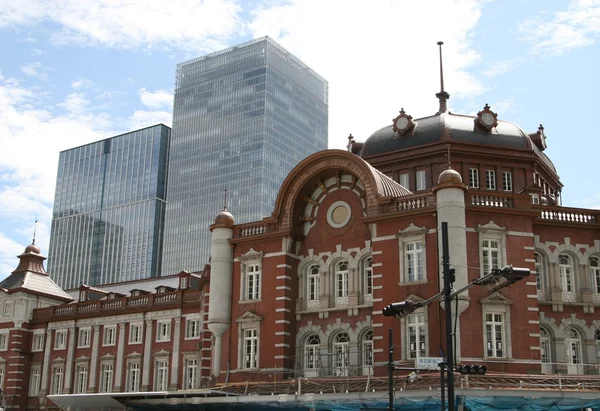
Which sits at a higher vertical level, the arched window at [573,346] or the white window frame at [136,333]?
the white window frame at [136,333]

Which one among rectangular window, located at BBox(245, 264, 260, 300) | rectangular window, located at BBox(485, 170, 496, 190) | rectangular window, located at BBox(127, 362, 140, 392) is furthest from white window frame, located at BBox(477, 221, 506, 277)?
rectangular window, located at BBox(127, 362, 140, 392)

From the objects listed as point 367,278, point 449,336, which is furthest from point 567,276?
point 449,336

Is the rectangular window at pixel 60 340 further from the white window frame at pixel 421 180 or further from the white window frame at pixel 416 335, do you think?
the white window frame at pixel 416 335

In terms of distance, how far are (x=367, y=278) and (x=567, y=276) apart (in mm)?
10913

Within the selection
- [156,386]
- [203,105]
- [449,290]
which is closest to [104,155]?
[203,105]

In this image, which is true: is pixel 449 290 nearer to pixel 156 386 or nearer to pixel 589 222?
pixel 589 222

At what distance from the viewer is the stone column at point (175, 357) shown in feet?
186

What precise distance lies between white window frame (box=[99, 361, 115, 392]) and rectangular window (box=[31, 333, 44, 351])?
25.2 ft

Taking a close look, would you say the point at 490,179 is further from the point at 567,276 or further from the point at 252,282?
the point at 252,282

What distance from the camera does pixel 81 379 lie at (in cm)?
6262

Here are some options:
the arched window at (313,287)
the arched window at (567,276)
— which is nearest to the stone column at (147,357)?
the arched window at (313,287)

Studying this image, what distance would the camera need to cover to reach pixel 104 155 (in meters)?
170

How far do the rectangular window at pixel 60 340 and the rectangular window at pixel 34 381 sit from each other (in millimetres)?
2818

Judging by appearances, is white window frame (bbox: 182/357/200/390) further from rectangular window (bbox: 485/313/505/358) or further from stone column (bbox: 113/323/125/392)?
rectangular window (bbox: 485/313/505/358)
